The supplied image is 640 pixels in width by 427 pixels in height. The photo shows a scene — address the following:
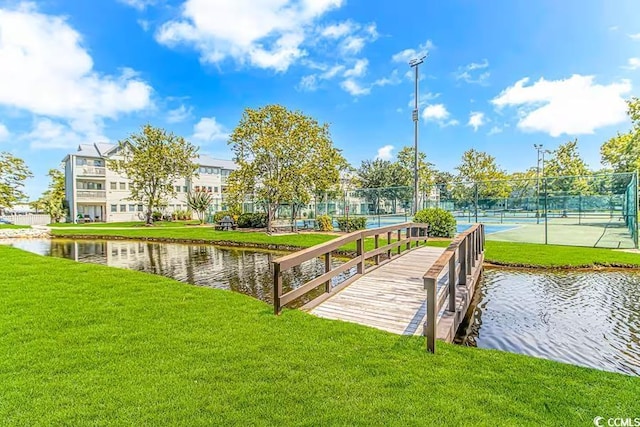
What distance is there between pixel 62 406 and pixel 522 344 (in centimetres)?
536

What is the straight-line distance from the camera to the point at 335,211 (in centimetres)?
2356

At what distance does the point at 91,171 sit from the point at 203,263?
34246 mm

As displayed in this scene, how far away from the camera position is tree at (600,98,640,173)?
22.8 meters

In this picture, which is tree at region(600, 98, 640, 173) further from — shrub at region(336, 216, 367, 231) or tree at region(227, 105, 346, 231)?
tree at region(227, 105, 346, 231)

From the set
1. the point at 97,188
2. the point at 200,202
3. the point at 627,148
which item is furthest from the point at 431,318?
the point at 97,188

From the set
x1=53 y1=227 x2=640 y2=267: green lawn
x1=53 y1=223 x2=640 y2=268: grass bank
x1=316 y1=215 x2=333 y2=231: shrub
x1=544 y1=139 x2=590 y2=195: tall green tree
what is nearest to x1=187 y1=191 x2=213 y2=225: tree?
x1=316 y1=215 x2=333 y2=231: shrub

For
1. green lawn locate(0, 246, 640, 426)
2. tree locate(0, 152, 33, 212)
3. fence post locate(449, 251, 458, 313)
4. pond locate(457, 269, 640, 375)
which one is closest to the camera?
green lawn locate(0, 246, 640, 426)

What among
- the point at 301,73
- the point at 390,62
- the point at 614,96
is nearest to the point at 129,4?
the point at 301,73

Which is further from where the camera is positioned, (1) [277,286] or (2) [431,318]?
(1) [277,286]

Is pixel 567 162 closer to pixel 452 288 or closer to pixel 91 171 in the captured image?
pixel 452 288

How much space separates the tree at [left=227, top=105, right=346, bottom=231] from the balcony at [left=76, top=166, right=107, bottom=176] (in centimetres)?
2592

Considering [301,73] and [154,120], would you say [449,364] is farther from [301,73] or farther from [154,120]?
[154,120]

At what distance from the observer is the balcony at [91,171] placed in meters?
38.2

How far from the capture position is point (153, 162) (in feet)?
101
